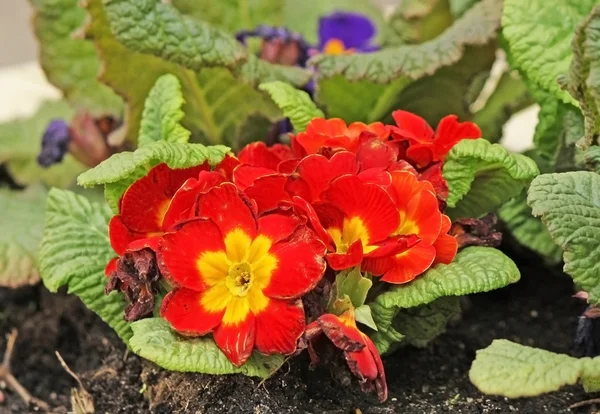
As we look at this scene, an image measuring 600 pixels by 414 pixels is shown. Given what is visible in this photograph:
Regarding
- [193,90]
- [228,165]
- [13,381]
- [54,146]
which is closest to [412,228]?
[228,165]

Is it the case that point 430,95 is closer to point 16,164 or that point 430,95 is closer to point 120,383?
point 120,383

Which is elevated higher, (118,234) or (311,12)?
(118,234)

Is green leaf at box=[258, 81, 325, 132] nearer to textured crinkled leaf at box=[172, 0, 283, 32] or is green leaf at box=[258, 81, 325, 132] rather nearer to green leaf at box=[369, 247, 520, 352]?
green leaf at box=[369, 247, 520, 352]

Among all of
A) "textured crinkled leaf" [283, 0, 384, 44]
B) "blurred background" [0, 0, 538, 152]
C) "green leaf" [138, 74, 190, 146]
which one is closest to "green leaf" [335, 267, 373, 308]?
"green leaf" [138, 74, 190, 146]

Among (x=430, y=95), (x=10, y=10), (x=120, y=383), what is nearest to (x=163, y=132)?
(x=120, y=383)

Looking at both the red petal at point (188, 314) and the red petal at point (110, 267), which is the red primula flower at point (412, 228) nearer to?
the red petal at point (188, 314)

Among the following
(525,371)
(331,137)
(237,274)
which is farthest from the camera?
(331,137)

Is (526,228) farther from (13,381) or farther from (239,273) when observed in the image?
(13,381)

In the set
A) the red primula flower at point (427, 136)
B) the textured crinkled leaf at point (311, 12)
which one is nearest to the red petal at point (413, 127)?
the red primula flower at point (427, 136)
